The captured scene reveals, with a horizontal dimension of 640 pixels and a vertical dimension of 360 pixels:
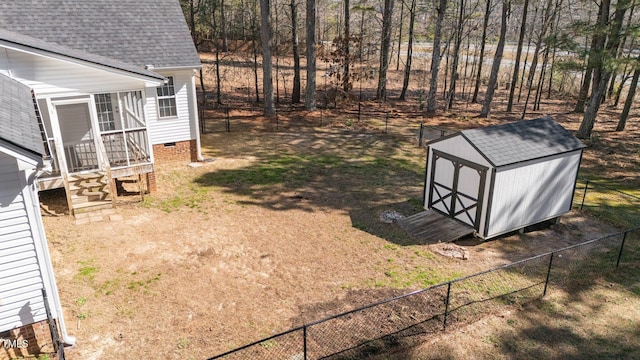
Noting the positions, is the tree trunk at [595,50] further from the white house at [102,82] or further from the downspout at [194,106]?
the downspout at [194,106]

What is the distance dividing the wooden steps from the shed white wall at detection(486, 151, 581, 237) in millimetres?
12073

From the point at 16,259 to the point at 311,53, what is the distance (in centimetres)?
2316

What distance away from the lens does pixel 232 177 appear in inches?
665

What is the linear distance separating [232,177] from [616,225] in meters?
14.0

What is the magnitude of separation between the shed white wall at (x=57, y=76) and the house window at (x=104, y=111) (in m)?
2.53

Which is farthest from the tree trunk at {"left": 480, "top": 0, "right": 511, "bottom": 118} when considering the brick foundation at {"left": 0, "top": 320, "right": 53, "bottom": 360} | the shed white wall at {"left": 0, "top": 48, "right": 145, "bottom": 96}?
the brick foundation at {"left": 0, "top": 320, "right": 53, "bottom": 360}

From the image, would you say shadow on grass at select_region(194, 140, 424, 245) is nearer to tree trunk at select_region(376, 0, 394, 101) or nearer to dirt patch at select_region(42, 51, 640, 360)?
dirt patch at select_region(42, 51, 640, 360)

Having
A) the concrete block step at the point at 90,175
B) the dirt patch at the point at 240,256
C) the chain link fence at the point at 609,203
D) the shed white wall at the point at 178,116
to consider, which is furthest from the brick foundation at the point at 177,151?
the chain link fence at the point at 609,203

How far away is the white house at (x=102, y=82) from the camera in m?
12.5

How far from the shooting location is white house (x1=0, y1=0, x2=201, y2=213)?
40.9 ft

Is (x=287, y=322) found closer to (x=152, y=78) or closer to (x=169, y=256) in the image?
(x=169, y=256)

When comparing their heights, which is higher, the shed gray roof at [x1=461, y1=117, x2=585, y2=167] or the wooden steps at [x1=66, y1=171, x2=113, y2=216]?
the shed gray roof at [x1=461, y1=117, x2=585, y2=167]

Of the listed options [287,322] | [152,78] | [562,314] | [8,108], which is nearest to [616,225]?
[562,314]

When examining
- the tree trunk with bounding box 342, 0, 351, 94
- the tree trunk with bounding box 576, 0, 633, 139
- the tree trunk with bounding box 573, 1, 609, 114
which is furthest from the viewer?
the tree trunk with bounding box 342, 0, 351, 94
